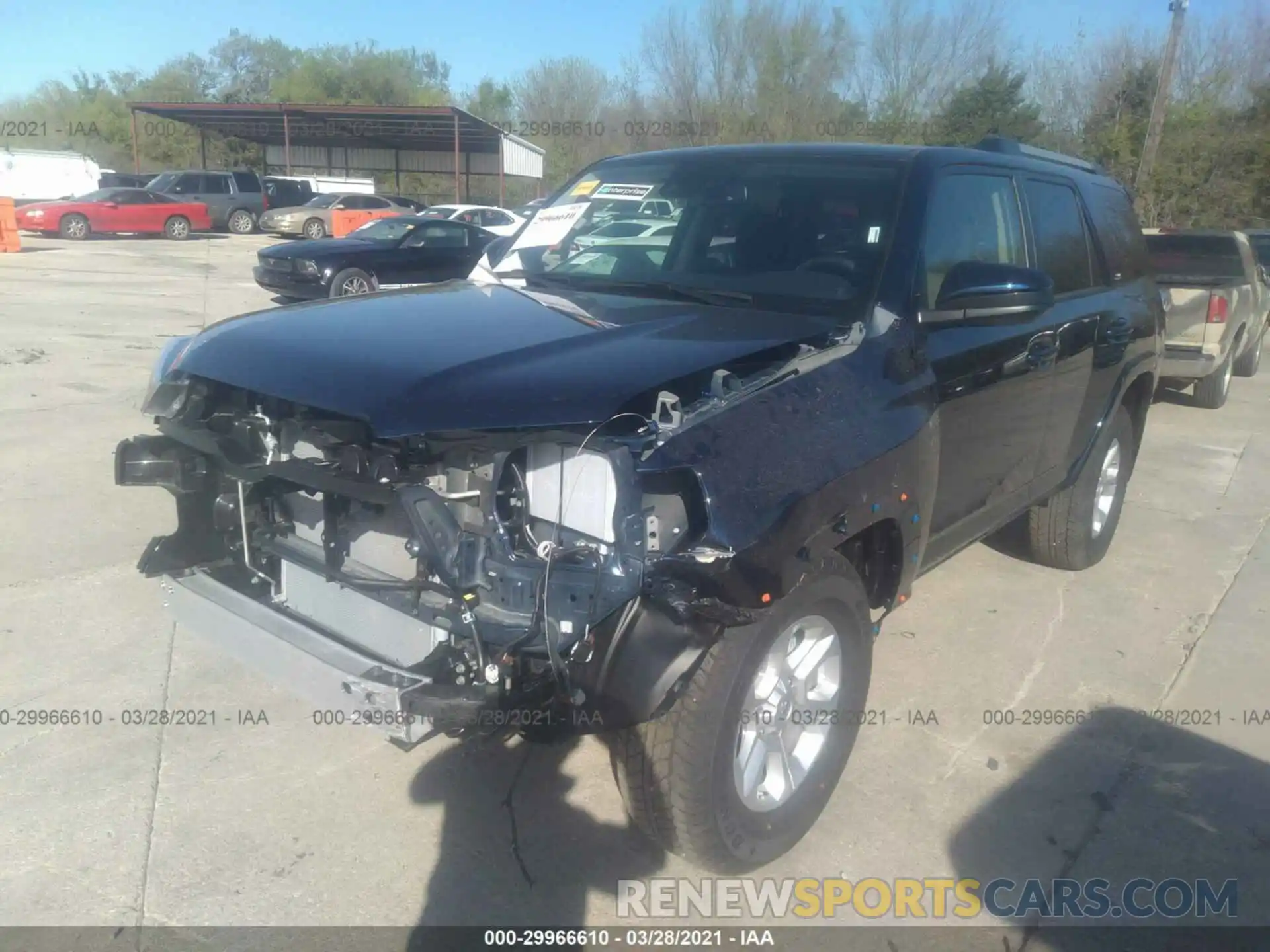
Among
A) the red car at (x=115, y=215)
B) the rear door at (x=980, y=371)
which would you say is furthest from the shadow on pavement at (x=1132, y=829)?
the red car at (x=115, y=215)

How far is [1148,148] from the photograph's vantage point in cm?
2417

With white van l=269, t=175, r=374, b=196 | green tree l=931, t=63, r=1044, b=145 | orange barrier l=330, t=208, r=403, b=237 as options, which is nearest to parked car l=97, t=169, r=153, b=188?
white van l=269, t=175, r=374, b=196

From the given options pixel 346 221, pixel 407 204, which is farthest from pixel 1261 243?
pixel 407 204

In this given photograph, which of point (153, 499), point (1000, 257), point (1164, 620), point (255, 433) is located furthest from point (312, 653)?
point (1164, 620)

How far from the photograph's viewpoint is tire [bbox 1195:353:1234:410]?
10156 mm

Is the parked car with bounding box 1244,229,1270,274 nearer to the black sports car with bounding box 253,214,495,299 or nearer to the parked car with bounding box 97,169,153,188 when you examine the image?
the black sports car with bounding box 253,214,495,299

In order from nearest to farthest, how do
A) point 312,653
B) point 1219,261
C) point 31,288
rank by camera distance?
1. point 312,653
2. point 1219,261
3. point 31,288

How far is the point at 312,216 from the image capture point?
29.2m

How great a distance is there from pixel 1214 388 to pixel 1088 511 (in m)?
6.24

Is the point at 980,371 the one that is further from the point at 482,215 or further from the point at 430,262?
the point at 482,215

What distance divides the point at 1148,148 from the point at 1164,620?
2299 centimetres

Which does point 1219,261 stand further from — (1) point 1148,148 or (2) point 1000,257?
(1) point 1148,148

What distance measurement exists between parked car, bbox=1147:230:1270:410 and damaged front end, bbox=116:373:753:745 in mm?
8197

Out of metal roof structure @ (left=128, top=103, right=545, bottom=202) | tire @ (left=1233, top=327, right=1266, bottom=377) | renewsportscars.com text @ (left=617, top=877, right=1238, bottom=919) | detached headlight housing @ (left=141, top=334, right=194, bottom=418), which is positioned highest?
metal roof structure @ (left=128, top=103, right=545, bottom=202)
